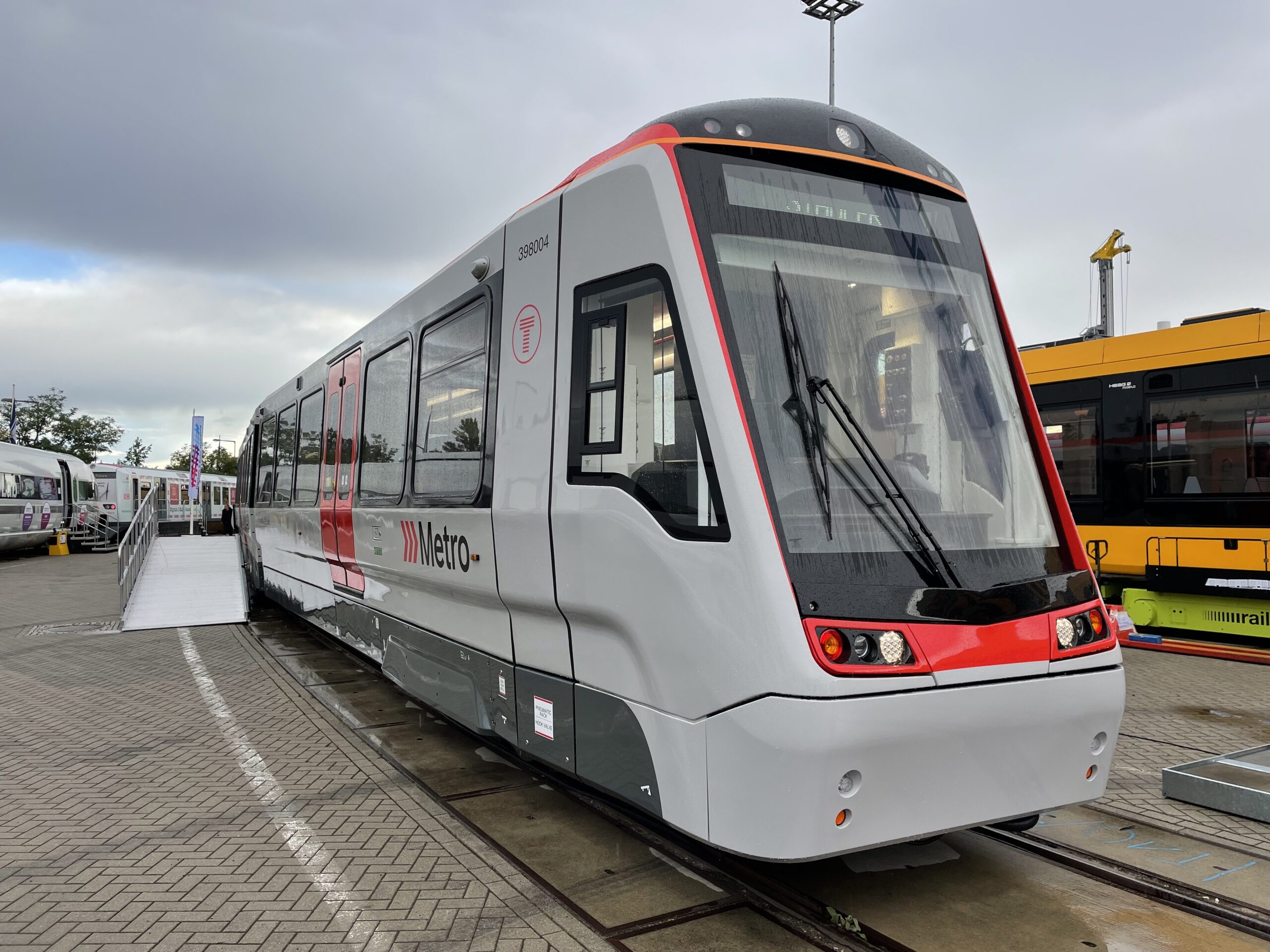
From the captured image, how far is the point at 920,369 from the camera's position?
13.8ft

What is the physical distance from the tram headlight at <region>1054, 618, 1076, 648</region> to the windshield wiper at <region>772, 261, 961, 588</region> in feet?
1.62

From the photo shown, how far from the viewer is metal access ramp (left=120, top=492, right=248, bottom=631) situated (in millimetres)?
14617

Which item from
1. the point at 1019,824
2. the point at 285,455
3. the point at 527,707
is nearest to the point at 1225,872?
the point at 1019,824

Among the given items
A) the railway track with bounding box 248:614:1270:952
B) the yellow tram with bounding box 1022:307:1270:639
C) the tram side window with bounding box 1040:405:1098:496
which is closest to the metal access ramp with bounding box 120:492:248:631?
the railway track with bounding box 248:614:1270:952

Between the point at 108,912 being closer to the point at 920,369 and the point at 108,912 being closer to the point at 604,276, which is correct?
the point at 604,276

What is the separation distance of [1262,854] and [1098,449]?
838 cm

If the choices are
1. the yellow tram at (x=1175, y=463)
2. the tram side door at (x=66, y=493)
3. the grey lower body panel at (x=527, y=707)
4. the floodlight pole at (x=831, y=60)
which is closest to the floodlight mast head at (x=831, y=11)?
the floodlight pole at (x=831, y=60)

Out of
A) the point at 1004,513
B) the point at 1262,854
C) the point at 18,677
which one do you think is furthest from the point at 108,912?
the point at 18,677

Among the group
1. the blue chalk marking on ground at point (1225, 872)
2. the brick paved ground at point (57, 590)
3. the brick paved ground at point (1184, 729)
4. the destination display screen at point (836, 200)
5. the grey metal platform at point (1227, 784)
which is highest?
the destination display screen at point (836, 200)

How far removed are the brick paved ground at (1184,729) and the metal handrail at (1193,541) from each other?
1114 millimetres

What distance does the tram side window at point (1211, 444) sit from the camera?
34.3 feet

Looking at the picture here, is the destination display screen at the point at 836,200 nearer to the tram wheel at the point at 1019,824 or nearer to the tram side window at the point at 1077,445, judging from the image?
the tram wheel at the point at 1019,824

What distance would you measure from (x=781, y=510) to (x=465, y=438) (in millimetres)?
2918

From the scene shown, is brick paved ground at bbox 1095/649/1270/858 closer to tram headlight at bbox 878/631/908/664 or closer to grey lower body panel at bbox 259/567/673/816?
tram headlight at bbox 878/631/908/664
